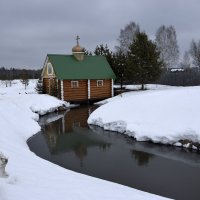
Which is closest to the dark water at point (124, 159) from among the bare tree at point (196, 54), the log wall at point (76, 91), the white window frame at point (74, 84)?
the log wall at point (76, 91)

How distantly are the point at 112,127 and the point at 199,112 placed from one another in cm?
500

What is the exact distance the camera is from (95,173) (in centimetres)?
1045

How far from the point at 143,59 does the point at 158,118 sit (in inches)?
699

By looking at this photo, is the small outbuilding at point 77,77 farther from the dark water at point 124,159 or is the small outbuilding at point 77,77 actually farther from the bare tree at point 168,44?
the bare tree at point 168,44

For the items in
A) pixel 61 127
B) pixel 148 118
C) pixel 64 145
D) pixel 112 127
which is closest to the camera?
pixel 64 145

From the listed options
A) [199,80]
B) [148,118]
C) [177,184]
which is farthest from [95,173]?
[199,80]

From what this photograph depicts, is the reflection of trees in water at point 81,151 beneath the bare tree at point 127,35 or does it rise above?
beneath

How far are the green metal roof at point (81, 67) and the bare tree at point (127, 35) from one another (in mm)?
16699

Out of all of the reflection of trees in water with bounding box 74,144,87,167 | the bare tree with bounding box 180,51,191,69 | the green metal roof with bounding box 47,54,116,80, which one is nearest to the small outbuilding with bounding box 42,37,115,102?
the green metal roof with bounding box 47,54,116,80

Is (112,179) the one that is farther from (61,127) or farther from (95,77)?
(95,77)

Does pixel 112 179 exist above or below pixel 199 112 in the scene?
below

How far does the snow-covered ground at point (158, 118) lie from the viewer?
46.0 feet

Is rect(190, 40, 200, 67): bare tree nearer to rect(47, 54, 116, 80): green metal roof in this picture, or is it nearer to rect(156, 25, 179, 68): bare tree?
rect(156, 25, 179, 68): bare tree

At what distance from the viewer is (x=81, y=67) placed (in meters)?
32.4
